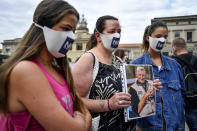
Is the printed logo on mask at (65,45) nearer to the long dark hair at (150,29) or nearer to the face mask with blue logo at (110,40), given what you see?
the face mask with blue logo at (110,40)

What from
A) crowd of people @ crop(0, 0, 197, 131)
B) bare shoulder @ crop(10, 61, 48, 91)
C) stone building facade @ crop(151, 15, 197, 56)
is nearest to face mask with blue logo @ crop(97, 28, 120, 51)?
crowd of people @ crop(0, 0, 197, 131)

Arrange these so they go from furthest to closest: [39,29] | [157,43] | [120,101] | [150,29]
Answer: [150,29] < [157,43] < [120,101] < [39,29]

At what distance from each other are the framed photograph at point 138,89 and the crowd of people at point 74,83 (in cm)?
1

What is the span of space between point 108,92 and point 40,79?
33.5 inches

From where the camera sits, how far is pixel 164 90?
2.08 metres

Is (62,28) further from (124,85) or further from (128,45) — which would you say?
(128,45)

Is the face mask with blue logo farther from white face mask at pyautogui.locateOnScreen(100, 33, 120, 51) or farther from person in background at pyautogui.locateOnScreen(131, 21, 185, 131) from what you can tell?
person in background at pyautogui.locateOnScreen(131, 21, 185, 131)

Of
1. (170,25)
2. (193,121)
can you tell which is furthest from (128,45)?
(193,121)

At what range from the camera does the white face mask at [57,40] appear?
1.18 meters

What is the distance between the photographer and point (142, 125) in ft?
6.73

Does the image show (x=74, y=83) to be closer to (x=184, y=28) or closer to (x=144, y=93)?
(x=144, y=93)

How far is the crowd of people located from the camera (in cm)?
94

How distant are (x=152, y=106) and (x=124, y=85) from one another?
1.54 ft

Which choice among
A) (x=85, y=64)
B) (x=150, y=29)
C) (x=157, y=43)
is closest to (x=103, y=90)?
(x=85, y=64)
